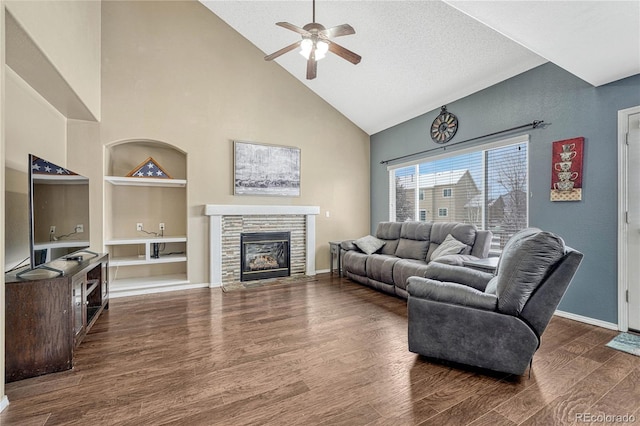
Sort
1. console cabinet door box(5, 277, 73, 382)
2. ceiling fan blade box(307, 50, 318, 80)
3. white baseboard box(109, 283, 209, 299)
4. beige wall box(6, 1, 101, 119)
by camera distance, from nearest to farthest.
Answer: console cabinet door box(5, 277, 73, 382), beige wall box(6, 1, 101, 119), ceiling fan blade box(307, 50, 318, 80), white baseboard box(109, 283, 209, 299)

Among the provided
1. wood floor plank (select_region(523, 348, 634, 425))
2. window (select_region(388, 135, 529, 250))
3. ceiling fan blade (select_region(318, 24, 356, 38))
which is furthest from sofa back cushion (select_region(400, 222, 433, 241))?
ceiling fan blade (select_region(318, 24, 356, 38))

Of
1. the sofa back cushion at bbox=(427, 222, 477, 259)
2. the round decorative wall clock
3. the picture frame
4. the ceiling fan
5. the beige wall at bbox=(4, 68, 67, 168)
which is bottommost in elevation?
the sofa back cushion at bbox=(427, 222, 477, 259)

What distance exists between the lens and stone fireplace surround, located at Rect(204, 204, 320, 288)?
14.6ft

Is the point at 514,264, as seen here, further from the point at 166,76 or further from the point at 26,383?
the point at 166,76

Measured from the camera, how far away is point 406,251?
14.5 ft

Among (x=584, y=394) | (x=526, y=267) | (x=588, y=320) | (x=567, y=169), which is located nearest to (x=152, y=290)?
(x=526, y=267)

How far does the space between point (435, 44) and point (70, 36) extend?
399 centimetres

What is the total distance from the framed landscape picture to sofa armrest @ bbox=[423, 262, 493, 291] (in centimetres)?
309

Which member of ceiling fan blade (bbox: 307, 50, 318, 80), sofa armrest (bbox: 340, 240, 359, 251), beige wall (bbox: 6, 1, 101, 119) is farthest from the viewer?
sofa armrest (bbox: 340, 240, 359, 251)

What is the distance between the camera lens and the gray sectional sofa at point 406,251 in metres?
3.67

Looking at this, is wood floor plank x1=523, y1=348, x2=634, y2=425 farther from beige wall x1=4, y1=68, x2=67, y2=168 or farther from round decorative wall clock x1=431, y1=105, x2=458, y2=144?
beige wall x1=4, y1=68, x2=67, y2=168

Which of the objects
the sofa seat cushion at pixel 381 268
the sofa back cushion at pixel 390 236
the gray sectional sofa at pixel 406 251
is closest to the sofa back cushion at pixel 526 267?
the gray sectional sofa at pixel 406 251

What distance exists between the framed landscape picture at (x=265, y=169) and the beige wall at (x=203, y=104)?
120mm

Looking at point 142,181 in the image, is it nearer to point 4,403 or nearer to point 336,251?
point 4,403
